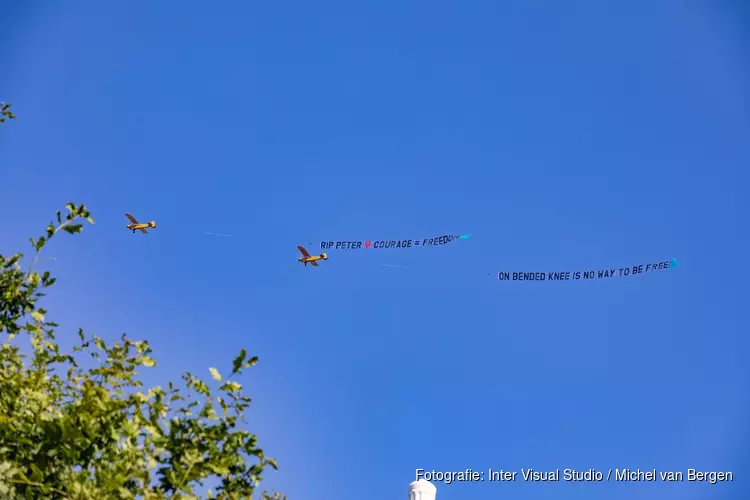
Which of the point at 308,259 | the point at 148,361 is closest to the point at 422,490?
the point at 148,361

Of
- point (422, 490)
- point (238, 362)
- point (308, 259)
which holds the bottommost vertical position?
point (238, 362)

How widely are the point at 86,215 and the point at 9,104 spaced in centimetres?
422

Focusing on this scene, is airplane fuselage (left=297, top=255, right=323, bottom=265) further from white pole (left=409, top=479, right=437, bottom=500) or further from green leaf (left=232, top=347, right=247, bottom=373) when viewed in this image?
green leaf (left=232, top=347, right=247, bottom=373)

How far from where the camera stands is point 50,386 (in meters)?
16.0

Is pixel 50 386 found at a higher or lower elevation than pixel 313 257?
lower

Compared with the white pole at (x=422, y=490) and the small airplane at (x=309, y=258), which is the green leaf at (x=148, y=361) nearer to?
the white pole at (x=422, y=490)

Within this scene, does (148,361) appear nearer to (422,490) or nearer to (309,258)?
(422,490)

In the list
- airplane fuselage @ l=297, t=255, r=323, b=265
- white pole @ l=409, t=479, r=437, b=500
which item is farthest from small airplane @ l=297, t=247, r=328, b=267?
white pole @ l=409, t=479, r=437, b=500

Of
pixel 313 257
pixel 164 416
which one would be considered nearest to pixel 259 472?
pixel 164 416

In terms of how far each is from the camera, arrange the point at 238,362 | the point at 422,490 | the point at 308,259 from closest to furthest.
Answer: the point at 238,362 → the point at 422,490 → the point at 308,259

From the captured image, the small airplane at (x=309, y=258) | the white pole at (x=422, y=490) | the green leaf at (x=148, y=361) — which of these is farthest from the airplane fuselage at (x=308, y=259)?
the green leaf at (x=148, y=361)

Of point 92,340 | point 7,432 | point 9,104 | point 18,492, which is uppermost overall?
point 9,104

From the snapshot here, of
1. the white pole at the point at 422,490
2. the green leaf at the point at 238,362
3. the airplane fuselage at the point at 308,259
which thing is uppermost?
the airplane fuselage at the point at 308,259

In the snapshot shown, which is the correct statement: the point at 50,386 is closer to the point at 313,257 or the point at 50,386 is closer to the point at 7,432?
the point at 7,432
